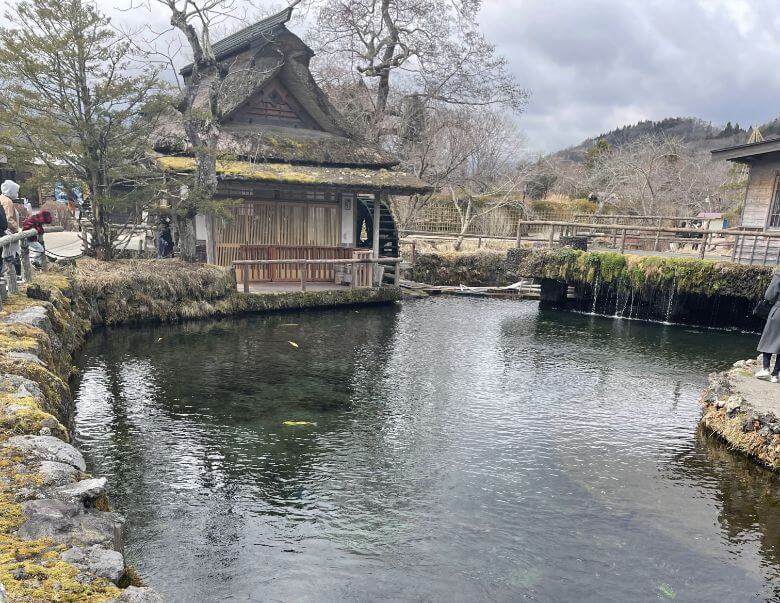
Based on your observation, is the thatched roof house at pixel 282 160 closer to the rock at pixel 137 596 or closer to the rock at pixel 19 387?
the rock at pixel 19 387

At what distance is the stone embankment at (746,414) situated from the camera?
721 centimetres

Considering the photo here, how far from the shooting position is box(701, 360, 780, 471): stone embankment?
721cm

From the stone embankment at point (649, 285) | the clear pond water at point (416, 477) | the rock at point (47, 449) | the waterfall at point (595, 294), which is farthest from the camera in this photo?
the waterfall at point (595, 294)

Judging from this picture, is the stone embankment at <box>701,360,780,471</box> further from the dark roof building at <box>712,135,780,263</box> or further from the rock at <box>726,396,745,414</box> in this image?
the dark roof building at <box>712,135,780,263</box>

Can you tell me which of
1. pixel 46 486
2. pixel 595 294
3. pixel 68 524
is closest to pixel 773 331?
pixel 68 524

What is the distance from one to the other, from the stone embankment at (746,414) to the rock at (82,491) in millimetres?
7581

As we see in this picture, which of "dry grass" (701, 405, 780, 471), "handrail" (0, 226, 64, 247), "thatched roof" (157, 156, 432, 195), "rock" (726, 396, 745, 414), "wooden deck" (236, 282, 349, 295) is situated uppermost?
"thatched roof" (157, 156, 432, 195)

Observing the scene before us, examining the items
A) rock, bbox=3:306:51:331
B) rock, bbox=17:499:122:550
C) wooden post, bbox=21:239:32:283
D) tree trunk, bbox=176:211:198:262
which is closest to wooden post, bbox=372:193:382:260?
tree trunk, bbox=176:211:198:262

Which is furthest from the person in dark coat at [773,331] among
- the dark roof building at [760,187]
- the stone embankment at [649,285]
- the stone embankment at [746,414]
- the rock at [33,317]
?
the rock at [33,317]

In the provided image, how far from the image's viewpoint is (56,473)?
3.99 metres

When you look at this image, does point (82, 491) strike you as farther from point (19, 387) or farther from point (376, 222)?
point (376, 222)

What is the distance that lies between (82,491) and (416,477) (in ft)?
12.3

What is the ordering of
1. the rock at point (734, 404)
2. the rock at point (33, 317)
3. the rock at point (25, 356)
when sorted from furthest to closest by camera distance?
the rock at point (734, 404), the rock at point (33, 317), the rock at point (25, 356)

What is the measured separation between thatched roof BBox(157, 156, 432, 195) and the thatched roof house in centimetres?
3
